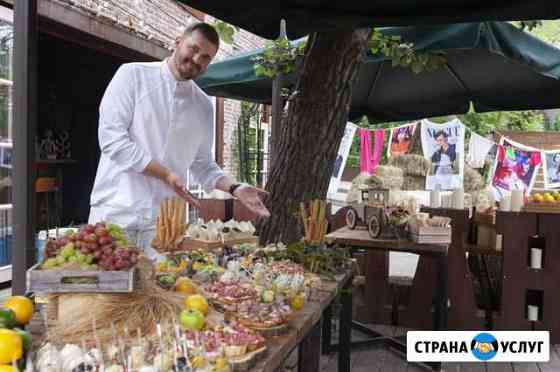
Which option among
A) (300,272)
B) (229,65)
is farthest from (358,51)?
(300,272)

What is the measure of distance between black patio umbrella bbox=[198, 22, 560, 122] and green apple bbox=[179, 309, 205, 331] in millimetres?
3138

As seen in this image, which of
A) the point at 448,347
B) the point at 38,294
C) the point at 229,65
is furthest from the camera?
the point at 229,65

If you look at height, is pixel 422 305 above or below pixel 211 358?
below

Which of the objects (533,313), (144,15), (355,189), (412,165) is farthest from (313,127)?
(412,165)

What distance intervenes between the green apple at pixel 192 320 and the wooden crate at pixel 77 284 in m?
0.19

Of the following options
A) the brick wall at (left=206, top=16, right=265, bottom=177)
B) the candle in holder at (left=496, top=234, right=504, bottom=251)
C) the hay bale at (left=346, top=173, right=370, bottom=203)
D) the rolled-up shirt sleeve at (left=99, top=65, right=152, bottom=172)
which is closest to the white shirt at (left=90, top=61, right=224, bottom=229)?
the rolled-up shirt sleeve at (left=99, top=65, right=152, bottom=172)

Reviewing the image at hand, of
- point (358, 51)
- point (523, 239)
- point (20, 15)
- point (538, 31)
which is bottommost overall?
point (523, 239)

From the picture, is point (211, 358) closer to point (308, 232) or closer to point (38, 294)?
point (38, 294)

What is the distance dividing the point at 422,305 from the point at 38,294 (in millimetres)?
4007

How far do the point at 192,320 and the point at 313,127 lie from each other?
119 inches

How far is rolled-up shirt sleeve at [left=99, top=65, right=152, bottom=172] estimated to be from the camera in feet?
9.13

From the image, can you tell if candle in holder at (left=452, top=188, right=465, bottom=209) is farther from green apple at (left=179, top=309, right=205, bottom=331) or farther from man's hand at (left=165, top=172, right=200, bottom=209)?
green apple at (left=179, top=309, right=205, bottom=331)

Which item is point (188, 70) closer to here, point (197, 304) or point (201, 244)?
point (201, 244)

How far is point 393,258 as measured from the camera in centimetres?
949
